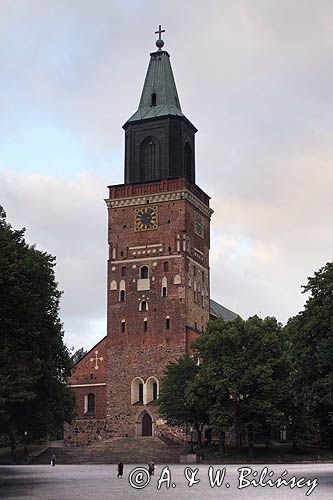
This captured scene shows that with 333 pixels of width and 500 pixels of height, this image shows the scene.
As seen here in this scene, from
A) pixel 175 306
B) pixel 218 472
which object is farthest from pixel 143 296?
pixel 218 472

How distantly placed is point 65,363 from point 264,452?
2787 cm

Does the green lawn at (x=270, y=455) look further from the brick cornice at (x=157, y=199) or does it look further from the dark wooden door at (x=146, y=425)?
the brick cornice at (x=157, y=199)

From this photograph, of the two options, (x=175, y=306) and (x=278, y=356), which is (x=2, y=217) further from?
(x=175, y=306)

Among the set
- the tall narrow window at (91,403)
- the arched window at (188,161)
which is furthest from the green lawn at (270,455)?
the arched window at (188,161)

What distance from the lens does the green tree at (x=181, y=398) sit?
66812 millimetres

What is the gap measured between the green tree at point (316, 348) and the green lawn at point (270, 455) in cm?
1904

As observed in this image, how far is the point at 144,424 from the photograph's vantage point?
259ft

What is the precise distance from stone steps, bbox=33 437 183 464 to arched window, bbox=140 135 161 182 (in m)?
26.9

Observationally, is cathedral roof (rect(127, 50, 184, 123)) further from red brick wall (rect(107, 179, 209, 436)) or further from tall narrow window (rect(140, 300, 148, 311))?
tall narrow window (rect(140, 300, 148, 311))

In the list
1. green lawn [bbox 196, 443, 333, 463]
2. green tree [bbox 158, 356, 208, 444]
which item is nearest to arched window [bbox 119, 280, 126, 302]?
green tree [bbox 158, 356, 208, 444]

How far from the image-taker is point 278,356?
6588cm

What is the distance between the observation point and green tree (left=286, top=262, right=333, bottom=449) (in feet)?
135

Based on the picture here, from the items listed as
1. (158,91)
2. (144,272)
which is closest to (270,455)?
(144,272)

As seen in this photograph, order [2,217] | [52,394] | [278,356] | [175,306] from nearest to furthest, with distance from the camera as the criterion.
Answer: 1. [2,217]
2. [52,394]
3. [278,356]
4. [175,306]
